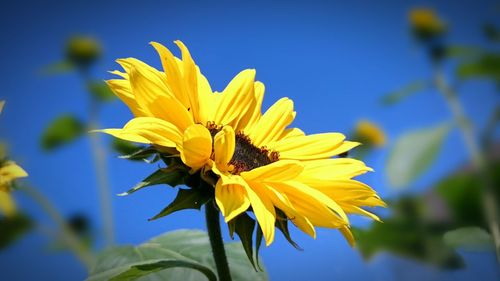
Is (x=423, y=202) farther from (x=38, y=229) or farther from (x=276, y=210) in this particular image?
(x=276, y=210)

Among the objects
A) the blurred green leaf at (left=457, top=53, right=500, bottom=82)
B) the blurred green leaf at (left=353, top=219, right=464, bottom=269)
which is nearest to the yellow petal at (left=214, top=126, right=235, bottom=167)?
the blurred green leaf at (left=353, top=219, right=464, bottom=269)

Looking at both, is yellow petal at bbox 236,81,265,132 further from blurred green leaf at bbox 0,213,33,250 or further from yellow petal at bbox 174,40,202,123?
blurred green leaf at bbox 0,213,33,250

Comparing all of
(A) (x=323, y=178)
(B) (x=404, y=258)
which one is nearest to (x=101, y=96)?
(B) (x=404, y=258)

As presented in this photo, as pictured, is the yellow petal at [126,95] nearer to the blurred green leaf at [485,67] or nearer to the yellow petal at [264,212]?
the yellow petal at [264,212]

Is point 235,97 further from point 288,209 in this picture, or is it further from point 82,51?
point 82,51

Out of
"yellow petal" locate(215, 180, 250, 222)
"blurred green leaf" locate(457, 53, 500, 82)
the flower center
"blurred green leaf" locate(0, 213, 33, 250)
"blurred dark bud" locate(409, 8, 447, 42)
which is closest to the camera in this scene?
"yellow petal" locate(215, 180, 250, 222)

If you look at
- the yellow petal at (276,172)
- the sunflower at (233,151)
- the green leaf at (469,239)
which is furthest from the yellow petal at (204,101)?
the green leaf at (469,239)
